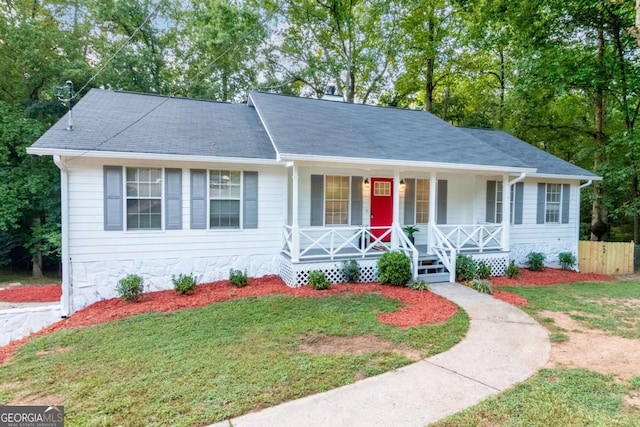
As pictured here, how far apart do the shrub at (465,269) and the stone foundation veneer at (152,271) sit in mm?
4782

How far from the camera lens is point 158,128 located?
837 centimetres

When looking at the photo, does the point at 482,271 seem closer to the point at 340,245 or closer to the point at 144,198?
the point at 340,245

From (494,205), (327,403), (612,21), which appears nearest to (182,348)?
(327,403)

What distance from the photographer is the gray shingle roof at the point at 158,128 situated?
716 centimetres

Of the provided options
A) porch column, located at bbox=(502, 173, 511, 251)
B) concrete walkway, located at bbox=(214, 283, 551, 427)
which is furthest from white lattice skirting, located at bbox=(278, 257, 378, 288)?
porch column, located at bbox=(502, 173, 511, 251)

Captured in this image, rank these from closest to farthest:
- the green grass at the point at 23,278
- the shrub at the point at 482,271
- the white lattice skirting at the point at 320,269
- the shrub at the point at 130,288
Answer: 1. the shrub at the point at 130,288
2. the white lattice skirting at the point at 320,269
3. the shrub at the point at 482,271
4. the green grass at the point at 23,278

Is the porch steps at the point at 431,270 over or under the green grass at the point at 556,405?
over

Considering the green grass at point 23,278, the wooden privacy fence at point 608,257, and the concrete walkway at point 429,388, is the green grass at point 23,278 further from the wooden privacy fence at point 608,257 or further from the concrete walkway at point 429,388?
the wooden privacy fence at point 608,257

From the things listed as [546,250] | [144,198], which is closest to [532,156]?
[546,250]

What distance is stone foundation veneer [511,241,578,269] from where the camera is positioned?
1088 centimetres

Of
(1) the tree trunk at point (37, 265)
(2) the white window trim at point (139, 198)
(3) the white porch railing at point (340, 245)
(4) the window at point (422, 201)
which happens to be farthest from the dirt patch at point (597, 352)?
(1) the tree trunk at point (37, 265)

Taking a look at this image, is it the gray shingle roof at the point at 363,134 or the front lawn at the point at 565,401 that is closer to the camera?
the front lawn at the point at 565,401

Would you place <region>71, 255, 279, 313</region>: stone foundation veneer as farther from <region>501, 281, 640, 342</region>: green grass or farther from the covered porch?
<region>501, 281, 640, 342</region>: green grass

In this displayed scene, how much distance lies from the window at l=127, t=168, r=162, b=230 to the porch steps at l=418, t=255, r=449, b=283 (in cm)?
652
